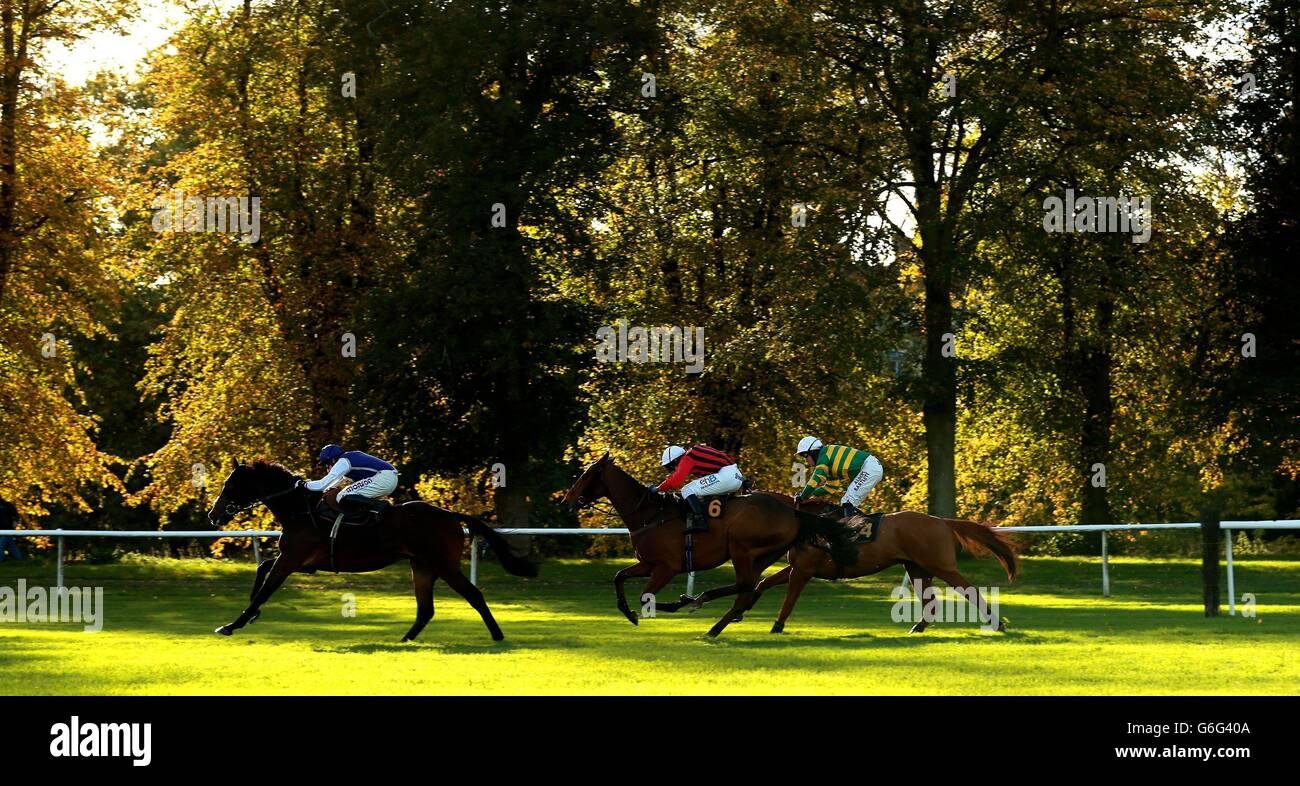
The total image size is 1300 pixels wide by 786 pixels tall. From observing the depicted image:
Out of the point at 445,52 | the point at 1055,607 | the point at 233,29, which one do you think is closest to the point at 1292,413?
the point at 1055,607

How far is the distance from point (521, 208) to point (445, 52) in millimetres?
3333

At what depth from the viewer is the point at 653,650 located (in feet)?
48.5

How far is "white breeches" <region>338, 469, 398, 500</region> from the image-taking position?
632 inches

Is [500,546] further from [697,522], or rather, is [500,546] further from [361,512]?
[697,522]

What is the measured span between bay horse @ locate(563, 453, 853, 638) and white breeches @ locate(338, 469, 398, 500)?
1.69 m

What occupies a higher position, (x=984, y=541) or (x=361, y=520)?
(x=361, y=520)

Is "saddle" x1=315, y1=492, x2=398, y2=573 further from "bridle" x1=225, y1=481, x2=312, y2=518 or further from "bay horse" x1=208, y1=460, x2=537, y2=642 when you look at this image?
"bridle" x1=225, y1=481, x2=312, y2=518

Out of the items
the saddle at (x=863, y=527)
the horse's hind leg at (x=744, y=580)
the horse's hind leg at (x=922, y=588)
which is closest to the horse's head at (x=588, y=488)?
the horse's hind leg at (x=744, y=580)

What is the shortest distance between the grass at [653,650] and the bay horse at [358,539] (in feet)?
1.72

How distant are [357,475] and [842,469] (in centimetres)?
475

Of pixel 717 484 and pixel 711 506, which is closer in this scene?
pixel 711 506

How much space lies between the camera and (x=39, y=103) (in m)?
31.9

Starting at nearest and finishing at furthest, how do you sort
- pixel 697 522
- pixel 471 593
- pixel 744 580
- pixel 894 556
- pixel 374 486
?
1. pixel 471 593
2. pixel 374 486
3. pixel 744 580
4. pixel 697 522
5. pixel 894 556

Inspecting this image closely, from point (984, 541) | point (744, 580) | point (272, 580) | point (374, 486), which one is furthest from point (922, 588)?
point (272, 580)
